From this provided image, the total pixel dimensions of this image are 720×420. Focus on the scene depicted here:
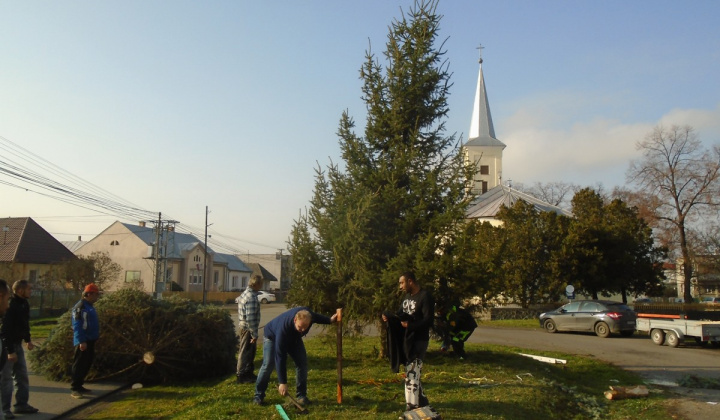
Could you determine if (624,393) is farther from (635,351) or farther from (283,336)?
(635,351)

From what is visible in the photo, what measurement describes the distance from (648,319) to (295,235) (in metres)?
15.1

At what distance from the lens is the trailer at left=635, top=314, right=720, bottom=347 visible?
18422 millimetres

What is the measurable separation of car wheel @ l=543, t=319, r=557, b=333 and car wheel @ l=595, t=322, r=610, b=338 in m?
2.07

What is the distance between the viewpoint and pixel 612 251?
38.3 m

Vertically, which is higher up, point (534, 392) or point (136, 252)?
point (136, 252)

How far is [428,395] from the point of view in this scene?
26.7ft

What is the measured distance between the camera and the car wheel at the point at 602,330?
22922 millimetres

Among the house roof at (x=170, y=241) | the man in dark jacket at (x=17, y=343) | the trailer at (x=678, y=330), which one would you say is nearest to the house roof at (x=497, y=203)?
the trailer at (x=678, y=330)

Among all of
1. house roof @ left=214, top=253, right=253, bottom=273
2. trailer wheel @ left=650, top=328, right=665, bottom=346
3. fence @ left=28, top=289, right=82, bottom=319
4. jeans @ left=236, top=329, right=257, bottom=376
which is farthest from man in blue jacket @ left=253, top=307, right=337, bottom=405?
house roof @ left=214, top=253, right=253, bottom=273

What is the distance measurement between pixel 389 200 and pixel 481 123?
181ft

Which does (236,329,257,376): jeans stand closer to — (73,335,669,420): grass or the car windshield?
(73,335,669,420): grass

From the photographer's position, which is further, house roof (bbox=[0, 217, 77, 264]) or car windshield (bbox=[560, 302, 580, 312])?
house roof (bbox=[0, 217, 77, 264])

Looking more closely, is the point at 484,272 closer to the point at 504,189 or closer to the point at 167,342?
the point at 167,342

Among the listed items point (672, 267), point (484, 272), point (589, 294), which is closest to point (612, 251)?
point (589, 294)
